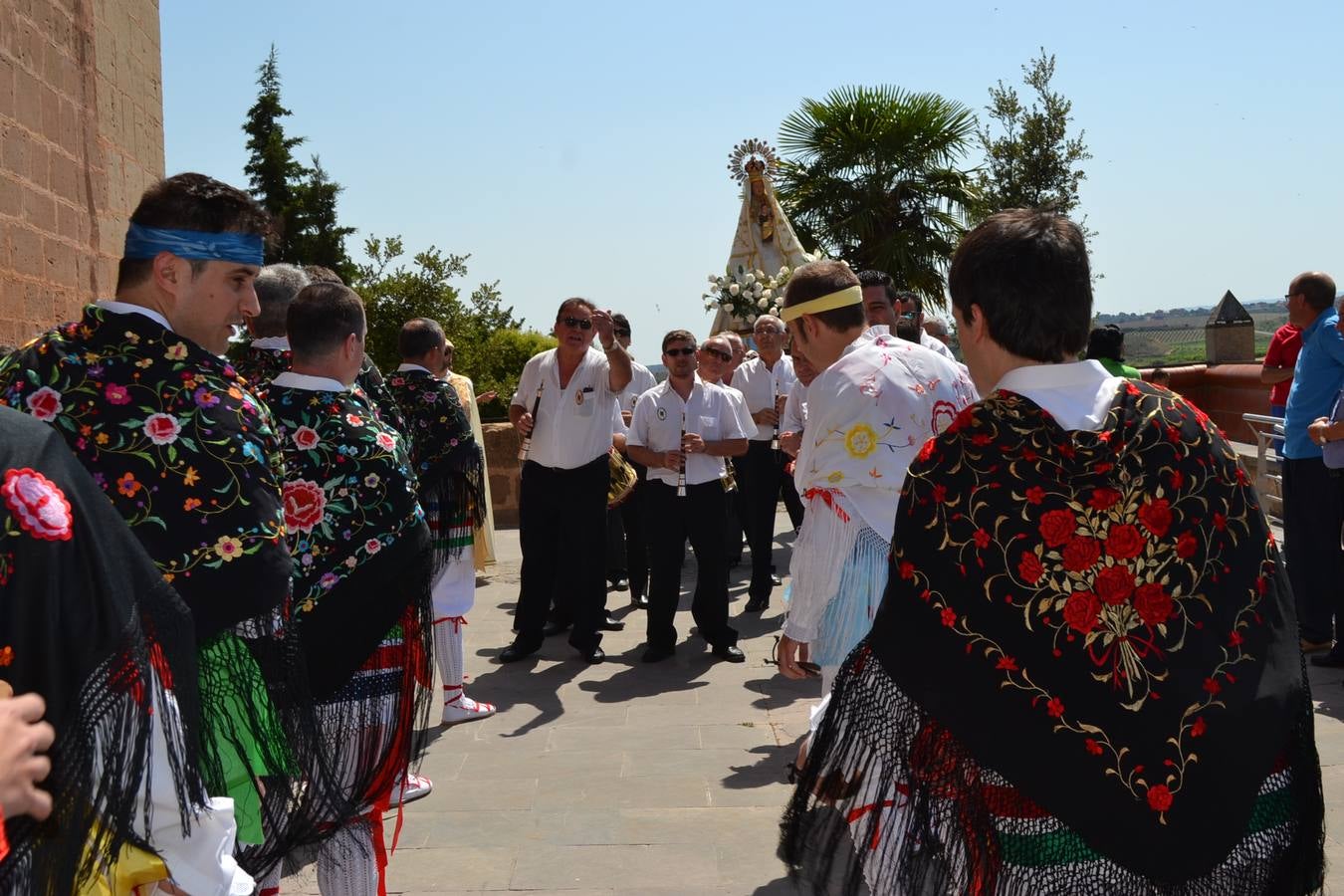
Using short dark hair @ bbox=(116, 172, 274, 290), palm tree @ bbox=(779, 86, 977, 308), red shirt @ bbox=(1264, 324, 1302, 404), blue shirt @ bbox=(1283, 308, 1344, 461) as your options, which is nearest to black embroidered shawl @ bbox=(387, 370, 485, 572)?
short dark hair @ bbox=(116, 172, 274, 290)

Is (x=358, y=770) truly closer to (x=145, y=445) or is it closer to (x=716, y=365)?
(x=145, y=445)

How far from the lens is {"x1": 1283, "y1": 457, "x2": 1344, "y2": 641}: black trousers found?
23.2ft

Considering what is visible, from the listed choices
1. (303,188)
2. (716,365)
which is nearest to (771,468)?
(716,365)

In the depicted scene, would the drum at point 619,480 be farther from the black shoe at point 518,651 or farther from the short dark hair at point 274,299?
the short dark hair at point 274,299

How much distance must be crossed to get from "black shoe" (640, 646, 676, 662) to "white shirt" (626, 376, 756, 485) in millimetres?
1017

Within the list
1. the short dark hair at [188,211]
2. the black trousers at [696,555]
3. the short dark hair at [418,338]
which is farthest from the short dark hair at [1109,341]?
the short dark hair at [188,211]

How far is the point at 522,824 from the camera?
16.0ft

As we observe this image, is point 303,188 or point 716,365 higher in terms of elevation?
point 303,188

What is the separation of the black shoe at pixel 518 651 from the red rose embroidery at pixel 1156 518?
587 cm

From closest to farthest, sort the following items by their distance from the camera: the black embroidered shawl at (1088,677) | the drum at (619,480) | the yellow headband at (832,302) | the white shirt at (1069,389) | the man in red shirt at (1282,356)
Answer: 1. the black embroidered shawl at (1088,677)
2. the white shirt at (1069,389)
3. the yellow headband at (832,302)
4. the drum at (619,480)
5. the man in red shirt at (1282,356)

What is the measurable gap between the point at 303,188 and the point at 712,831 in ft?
124

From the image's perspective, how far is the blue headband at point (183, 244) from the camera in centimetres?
289

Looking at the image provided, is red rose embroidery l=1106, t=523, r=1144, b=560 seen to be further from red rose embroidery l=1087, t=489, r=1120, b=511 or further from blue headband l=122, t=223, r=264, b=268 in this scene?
blue headband l=122, t=223, r=264, b=268

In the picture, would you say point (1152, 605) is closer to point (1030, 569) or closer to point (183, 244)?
point (1030, 569)
